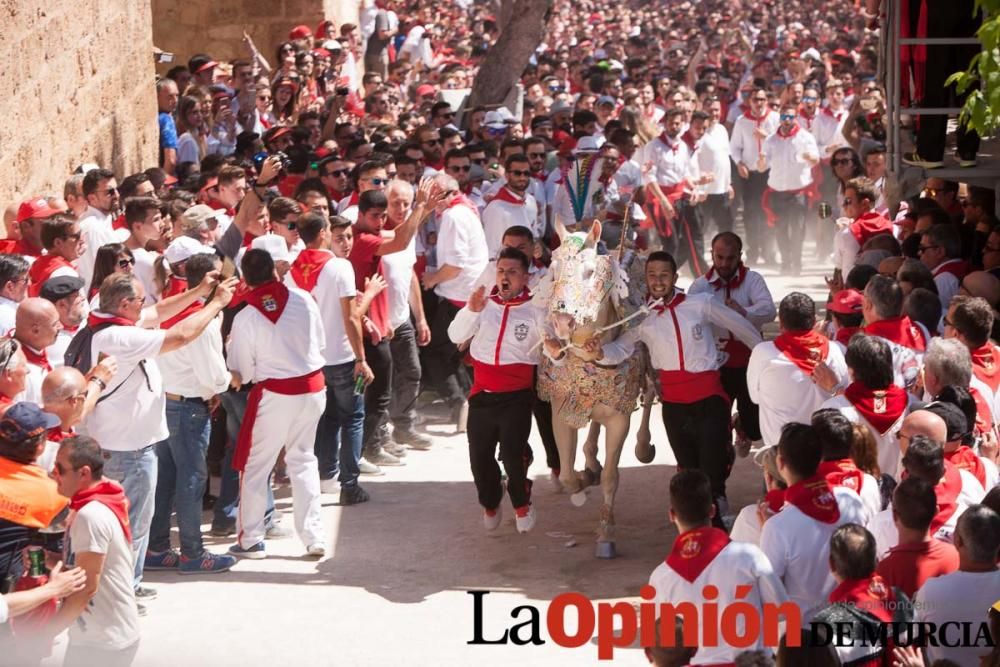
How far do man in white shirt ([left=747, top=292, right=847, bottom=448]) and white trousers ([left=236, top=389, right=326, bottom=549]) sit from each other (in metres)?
2.51

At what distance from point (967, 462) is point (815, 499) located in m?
0.96

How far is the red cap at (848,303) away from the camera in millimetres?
8172

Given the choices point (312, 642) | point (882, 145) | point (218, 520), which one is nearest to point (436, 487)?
point (218, 520)

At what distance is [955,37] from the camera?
28.9 feet

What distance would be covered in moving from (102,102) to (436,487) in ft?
14.7

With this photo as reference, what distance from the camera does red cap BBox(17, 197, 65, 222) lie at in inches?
345

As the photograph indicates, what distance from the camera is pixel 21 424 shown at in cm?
586

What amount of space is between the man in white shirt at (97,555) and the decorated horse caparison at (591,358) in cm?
285

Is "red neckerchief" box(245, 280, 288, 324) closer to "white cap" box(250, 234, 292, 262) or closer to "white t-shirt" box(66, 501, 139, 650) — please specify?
"white cap" box(250, 234, 292, 262)

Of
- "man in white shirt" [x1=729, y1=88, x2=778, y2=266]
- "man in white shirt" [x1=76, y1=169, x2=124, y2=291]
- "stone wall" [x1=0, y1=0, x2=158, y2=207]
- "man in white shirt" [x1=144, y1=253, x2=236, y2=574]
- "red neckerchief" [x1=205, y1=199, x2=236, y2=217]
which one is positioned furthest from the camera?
"man in white shirt" [x1=729, y1=88, x2=778, y2=266]

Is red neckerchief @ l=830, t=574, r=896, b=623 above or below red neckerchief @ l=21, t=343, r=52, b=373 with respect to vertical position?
below

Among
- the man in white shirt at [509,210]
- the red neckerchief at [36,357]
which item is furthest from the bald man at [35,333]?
the man in white shirt at [509,210]

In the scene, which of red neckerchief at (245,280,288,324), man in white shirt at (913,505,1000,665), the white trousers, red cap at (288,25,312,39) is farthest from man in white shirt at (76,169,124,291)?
red cap at (288,25,312,39)

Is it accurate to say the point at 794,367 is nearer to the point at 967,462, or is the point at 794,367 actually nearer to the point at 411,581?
the point at 967,462
